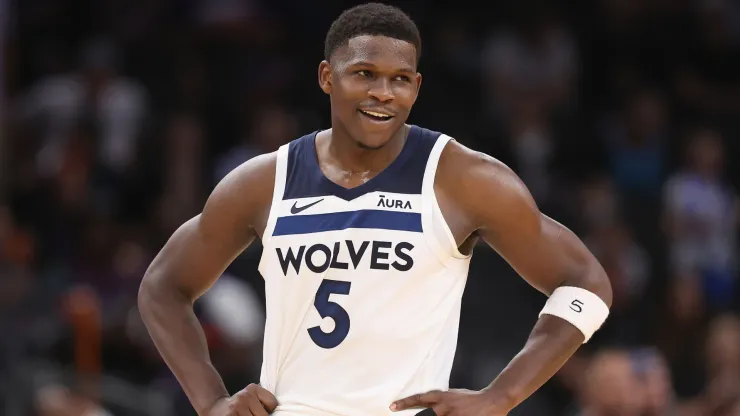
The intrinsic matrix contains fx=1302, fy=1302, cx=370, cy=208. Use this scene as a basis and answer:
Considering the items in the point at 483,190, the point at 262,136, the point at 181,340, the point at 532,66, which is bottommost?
the point at 181,340

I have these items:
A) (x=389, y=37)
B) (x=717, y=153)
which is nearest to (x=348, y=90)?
(x=389, y=37)

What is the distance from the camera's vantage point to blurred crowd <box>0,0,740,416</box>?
9.44 meters

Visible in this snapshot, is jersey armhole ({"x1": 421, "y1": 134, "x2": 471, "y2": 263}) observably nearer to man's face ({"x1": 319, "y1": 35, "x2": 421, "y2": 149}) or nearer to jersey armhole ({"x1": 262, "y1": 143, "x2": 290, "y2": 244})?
man's face ({"x1": 319, "y1": 35, "x2": 421, "y2": 149})

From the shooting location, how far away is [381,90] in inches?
168

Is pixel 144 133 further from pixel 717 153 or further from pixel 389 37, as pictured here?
pixel 389 37

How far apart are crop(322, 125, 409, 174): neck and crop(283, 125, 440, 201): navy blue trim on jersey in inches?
1.0

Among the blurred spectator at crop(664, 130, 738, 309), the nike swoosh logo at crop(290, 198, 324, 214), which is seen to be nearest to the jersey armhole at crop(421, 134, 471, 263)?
the nike swoosh logo at crop(290, 198, 324, 214)

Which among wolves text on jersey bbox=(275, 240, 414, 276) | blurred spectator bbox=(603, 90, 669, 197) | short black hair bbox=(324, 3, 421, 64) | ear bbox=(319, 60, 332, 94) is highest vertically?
blurred spectator bbox=(603, 90, 669, 197)

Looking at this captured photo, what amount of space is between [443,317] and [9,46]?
359 inches

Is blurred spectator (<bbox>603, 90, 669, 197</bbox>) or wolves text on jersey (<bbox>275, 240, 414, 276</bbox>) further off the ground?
blurred spectator (<bbox>603, 90, 669, 197</bbox>)

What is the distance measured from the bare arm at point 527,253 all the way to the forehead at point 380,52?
38cm

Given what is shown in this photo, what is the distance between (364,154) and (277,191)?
0.33m

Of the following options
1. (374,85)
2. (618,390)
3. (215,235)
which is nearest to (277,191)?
(215,235)

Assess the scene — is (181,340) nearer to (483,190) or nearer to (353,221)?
(353,221)
